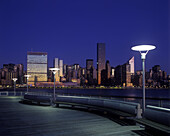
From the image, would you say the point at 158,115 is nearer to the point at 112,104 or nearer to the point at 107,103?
the point at 112,104

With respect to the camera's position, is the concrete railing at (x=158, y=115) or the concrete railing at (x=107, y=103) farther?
the concrete railing at (x=107, y=103)

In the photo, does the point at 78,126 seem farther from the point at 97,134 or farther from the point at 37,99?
the point at 37,99

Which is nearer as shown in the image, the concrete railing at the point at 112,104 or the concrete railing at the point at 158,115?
the concrete railing at the point at 158,115

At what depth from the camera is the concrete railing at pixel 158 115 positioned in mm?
7463

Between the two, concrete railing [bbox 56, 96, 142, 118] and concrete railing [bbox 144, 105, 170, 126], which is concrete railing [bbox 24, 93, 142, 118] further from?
concrete railing [bbox 144, 105, 170, 126]

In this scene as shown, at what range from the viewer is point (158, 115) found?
7957mm

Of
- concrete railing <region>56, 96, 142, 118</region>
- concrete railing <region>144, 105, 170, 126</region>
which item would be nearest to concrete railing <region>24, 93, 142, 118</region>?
concrete railing <region>56, 96, 142, 118</region>

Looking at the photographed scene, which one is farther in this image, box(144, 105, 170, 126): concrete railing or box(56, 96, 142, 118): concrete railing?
box(56, 96, 142, 118): concrete railing

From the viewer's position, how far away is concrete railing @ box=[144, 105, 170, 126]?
7.46 metres

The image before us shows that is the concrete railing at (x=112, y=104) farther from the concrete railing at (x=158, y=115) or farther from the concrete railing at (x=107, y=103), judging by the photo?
the concrete railing at (x=158, y=115)

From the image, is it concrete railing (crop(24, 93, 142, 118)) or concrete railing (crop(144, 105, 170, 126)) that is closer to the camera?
concrete railing (crop(144, 105, 170, 126))

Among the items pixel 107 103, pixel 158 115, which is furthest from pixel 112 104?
pixel 158 115

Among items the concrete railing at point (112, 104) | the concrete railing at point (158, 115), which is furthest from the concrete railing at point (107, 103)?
the concrete railing at point (158, 115)

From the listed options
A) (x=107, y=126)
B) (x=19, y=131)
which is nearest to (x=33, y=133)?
(x=19, y=131)
